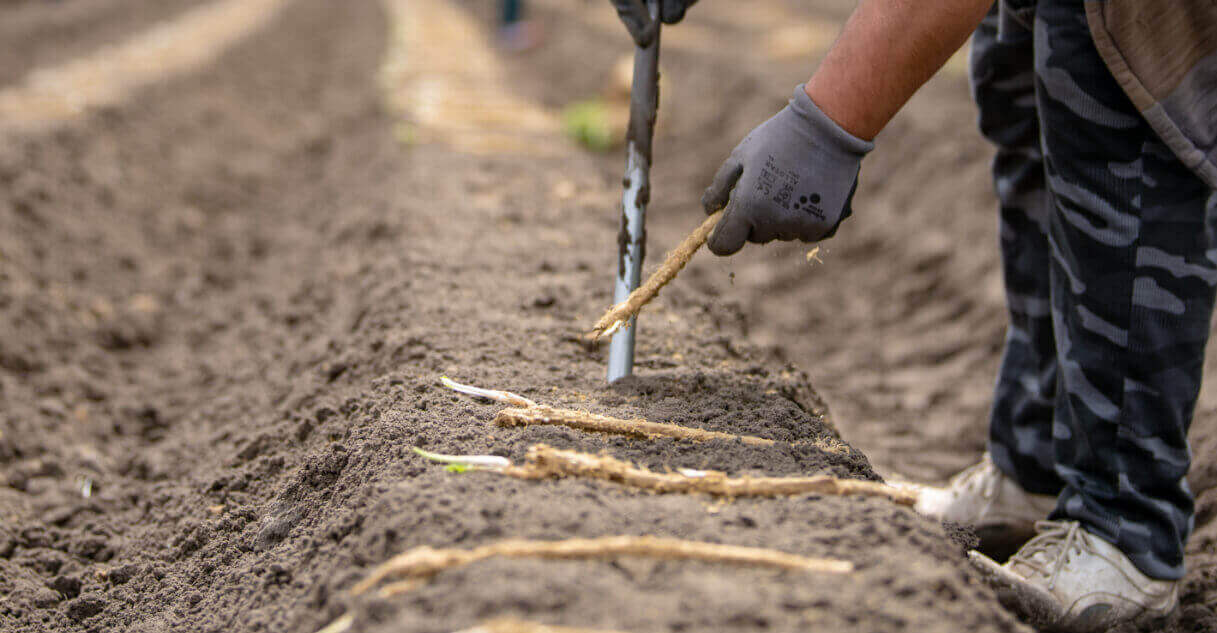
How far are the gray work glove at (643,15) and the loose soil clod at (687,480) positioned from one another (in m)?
0.83

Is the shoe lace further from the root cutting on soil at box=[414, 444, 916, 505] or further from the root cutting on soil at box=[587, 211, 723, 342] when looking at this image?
the root cutting on soil at box=[587, 211, 723, 342]

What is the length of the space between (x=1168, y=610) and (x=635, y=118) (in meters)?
1.34

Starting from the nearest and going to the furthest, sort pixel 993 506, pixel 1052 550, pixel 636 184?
pixel 1052 550, pixel 636 184, pixel 993 506

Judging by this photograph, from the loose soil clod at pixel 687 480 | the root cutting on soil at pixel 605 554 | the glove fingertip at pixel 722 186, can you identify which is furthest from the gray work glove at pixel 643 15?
the root cutting on soil at pixel 605 554

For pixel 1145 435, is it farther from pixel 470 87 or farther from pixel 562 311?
pixel 470 87

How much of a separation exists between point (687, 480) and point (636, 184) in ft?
2.37

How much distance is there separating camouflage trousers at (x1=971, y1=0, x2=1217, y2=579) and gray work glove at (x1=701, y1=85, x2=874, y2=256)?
0.37 m

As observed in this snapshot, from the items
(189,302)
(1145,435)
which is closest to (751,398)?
(1145,435)

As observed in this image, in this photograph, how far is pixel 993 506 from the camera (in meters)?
1.98

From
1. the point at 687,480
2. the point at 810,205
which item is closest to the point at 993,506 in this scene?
the point at 810,205

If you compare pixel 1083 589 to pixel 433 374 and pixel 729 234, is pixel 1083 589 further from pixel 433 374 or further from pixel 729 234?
pixel 433 374

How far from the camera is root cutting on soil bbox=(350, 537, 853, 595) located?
1.08 m

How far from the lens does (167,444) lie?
2.34m

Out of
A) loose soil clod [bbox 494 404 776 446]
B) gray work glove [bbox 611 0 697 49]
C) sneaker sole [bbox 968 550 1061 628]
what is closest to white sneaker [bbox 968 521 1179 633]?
sneaker sole [bbox 968 550 1061 628]
